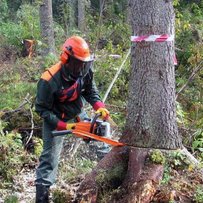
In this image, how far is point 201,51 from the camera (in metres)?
8.82

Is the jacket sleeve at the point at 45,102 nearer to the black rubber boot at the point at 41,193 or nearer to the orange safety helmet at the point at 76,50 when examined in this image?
the orange safety helmet at the point at 76,50

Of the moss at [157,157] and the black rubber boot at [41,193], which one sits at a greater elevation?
the moss at [157,157]

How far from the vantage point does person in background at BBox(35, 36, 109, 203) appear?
4.38 m

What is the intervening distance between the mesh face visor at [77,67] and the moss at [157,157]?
3.93 feet

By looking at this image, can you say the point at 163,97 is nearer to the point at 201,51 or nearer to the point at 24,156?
the point at 24,156

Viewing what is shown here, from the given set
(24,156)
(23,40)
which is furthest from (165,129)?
(23,40)

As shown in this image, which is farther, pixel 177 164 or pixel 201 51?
A: pixel 201 51

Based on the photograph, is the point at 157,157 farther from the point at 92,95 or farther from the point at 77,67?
the point at 77,67

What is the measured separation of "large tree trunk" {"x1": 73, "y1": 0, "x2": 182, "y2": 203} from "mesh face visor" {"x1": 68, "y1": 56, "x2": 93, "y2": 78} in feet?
1.88

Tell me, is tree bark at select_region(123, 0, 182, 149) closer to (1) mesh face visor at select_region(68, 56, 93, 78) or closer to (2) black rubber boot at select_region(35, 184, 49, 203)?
Result: (1) mesh face visor at select_region(68, 56, 93, 78)

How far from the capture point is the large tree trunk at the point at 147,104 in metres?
4.48

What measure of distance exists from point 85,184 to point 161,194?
881mm

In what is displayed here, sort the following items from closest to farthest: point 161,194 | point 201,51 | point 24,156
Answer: point 161,194 < point 24,156 < point 201,51

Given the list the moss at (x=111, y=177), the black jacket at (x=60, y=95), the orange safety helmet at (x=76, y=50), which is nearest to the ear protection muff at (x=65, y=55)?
the orange safety helmet at (x=76, y=50)
